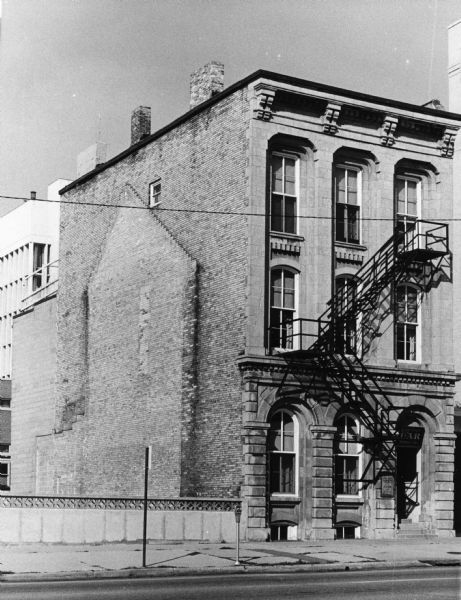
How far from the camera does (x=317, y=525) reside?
30.5 m

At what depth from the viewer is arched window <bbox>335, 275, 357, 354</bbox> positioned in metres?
31.0

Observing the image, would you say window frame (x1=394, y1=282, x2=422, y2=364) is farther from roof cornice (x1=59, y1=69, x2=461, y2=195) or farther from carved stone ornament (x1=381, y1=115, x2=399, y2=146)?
roof cornice (x1=59, y1=69, x2=461, y2=195)

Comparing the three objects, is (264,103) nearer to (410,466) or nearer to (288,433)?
(288,433)

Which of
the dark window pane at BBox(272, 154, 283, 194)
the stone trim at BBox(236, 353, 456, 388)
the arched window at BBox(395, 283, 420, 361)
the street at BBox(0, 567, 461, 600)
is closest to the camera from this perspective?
the street at BBox(0, 567, 461, 600)

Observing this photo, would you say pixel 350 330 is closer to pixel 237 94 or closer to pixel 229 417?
pixel 229 417

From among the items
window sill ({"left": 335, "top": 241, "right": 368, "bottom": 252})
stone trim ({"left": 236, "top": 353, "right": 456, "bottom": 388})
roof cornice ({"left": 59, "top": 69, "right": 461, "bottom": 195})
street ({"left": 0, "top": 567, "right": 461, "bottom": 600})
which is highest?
roof cornice ({"left": 59, "top": 69, "right": 461, "bottom": 195})

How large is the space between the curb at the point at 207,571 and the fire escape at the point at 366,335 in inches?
308

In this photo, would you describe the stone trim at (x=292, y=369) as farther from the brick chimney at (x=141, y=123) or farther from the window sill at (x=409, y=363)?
the brick chimney at (x=141, y=123)

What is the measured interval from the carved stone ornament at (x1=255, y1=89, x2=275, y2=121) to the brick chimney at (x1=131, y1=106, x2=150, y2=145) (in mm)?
10099

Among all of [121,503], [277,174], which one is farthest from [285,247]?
[121,503]

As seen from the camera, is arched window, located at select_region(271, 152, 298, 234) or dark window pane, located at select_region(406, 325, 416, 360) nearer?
arched window, located at select_region(271, 152, 298, 234)

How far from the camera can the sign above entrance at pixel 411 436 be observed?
32875mm

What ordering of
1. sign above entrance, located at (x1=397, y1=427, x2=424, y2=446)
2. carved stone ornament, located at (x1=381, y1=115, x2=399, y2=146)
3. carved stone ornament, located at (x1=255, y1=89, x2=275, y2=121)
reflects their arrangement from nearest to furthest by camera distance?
carved stone ornament, located at (x1=255, y1=89, x2=275, y2=121) → sign above entrance, located at (x1=397, y1=427, x2=424, y2=446) → carved stone ornament, located at (x1=381, y1=115, x2=399, y2=146)

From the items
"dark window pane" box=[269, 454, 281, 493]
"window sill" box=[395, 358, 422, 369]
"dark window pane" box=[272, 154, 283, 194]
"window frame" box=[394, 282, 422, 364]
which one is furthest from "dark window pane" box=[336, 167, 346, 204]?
"dark window pane" box=[269, 454, 281, 493]
